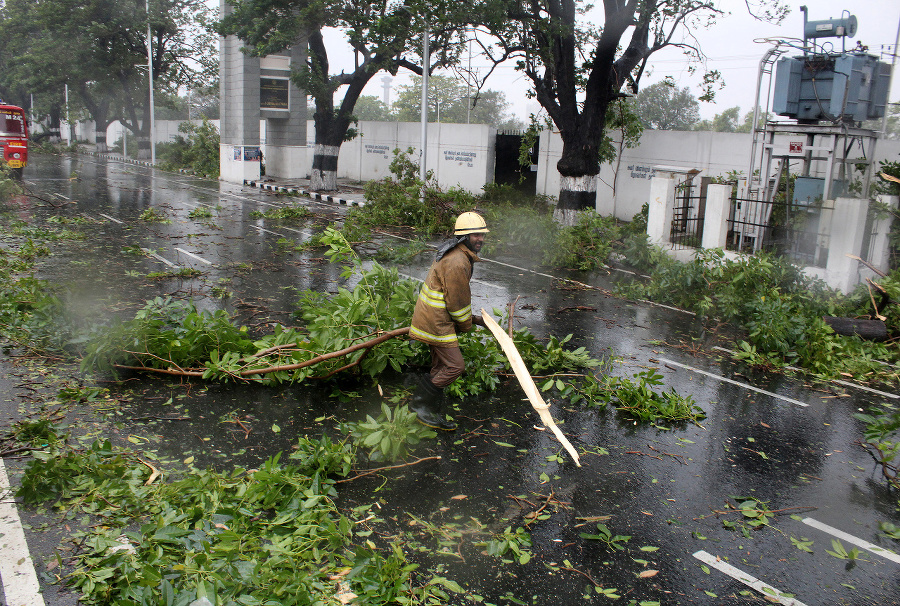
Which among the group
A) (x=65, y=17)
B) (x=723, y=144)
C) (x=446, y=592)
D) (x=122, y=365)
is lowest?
(x=446, y=592)

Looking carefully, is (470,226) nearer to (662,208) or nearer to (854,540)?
(854,540)

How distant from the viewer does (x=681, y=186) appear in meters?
13.9

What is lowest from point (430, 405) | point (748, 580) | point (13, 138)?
point (748, 580)

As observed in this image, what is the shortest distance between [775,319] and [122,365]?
7489mm

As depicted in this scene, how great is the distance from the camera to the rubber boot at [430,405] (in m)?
5.73

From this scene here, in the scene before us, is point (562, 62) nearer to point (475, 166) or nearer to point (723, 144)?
point (723, 144)

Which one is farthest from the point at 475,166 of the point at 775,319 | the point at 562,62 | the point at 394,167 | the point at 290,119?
the point at 775,319

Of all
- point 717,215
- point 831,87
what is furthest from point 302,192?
point 831,87

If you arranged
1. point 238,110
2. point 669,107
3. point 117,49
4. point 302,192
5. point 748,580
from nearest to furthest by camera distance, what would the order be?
point 748,580, point 302,192, point 238,110, point 117,49, point 669,107

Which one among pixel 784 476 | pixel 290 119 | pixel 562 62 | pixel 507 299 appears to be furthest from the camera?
pixel 290 119

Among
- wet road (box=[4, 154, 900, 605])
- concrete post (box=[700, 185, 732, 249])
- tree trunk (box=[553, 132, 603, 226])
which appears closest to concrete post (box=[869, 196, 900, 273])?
concrete post (box=[700, 185, 732, 249])

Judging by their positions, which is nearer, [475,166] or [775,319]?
[775,319]

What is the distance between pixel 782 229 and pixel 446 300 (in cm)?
942

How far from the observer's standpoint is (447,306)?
217 inches
